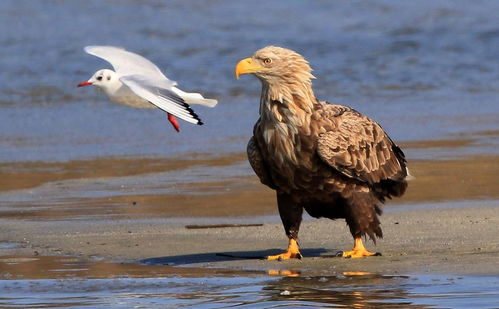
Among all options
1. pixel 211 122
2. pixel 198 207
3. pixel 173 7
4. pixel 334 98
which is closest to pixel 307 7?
pixel 173 7

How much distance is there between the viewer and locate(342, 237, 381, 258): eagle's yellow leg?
31.8 feet

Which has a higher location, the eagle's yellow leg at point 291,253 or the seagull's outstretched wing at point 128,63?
the seagull's outstretched wing at point 128,63

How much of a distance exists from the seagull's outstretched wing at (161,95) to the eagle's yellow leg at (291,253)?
1.29m

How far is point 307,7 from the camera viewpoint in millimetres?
32781

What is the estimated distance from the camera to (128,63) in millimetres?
13547

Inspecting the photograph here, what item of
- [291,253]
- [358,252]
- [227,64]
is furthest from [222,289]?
[227,64]

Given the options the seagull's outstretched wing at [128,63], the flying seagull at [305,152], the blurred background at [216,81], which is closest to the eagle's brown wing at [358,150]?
the flying seagull at [305,152]

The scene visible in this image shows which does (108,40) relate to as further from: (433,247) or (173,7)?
(433,247)

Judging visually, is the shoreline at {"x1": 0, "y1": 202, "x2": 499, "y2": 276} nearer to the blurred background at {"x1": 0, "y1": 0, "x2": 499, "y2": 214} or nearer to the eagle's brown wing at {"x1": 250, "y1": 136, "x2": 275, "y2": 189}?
the eagle's brown wing at {"x1": 250, "y1": 136, "x2": 275, "y2": 189}

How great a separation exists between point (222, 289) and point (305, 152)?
1442 mm

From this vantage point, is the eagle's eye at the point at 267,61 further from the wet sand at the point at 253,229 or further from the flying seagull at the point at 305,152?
the wet sand at the point at 253,229

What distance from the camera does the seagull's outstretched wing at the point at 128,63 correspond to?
13.0 m

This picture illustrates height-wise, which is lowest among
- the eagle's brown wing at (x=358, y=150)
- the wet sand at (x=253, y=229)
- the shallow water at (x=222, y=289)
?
the shallow water at (x=222, y=289)

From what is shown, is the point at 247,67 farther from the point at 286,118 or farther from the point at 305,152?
the point at 305,152
